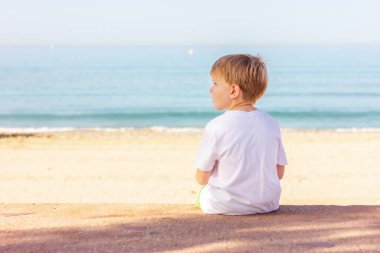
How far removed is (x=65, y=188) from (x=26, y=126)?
1578cm

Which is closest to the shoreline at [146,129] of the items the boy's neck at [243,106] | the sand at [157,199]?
the sand at [157,199]

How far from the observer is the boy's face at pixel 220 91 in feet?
14.7

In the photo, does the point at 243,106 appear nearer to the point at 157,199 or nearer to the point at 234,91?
the point at 234,91

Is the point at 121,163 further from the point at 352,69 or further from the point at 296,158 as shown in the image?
the point at 352,69

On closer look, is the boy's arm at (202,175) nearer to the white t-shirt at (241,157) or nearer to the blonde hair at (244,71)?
the white t-shirt at (241,157)

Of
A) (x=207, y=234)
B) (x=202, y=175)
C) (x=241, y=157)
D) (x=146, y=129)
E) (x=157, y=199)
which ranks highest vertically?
(x=241, y=157)

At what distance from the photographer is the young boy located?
4473 millimetres

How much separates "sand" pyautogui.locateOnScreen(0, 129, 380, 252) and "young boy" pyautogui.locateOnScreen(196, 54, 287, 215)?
0.45 feet

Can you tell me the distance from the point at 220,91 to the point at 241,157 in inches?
16.2

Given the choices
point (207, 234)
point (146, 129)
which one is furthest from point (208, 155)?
point (146, 129)

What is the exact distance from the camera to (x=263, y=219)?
14.6 ft

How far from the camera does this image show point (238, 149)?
177 inches

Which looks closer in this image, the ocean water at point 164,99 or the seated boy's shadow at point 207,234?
the seated boy's shadow at point 207,234

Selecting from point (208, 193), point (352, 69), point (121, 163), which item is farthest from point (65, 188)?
point (352, 69)
